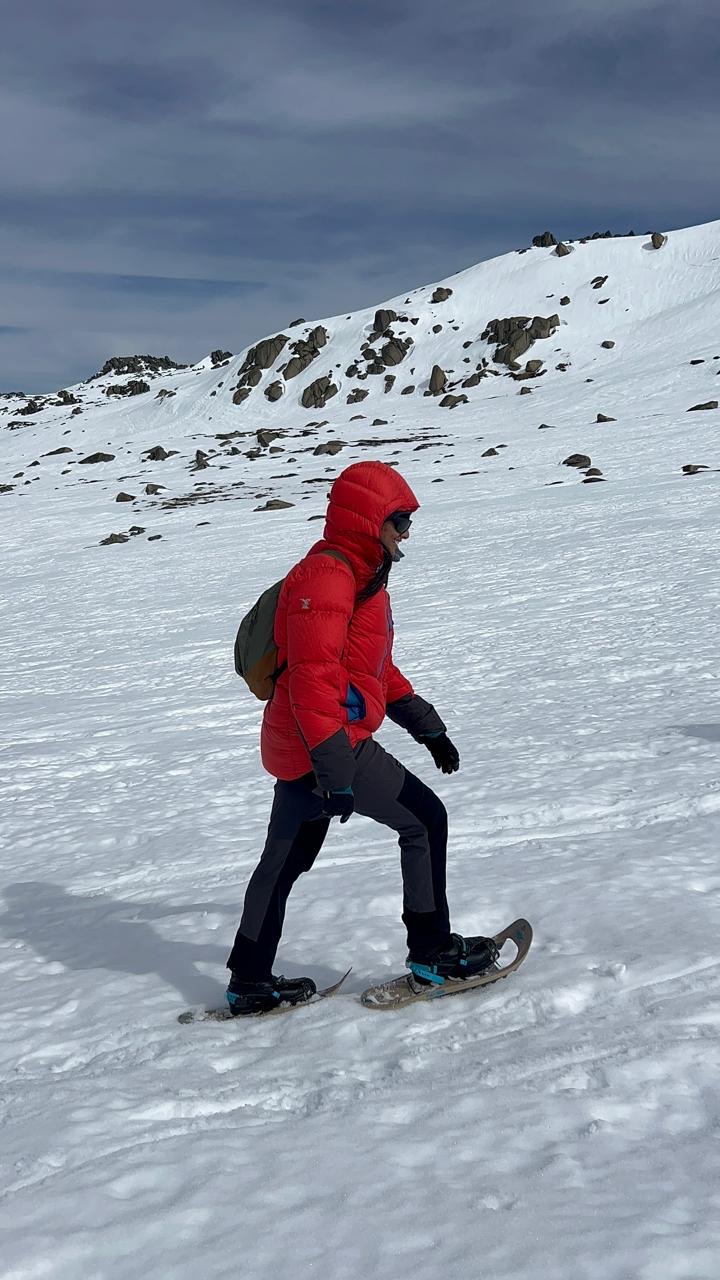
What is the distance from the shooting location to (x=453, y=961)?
4.02m

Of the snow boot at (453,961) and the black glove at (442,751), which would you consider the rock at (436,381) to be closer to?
the black glove at (442,751)

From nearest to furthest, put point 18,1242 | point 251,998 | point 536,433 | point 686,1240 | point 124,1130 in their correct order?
point 686,1240
point 18,1242
point 124,1130
point 251,998
point 536,433

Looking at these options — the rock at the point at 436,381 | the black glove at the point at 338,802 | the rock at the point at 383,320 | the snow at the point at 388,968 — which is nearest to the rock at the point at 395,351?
the rock at the point at 383,320

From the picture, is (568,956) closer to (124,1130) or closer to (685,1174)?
(685,1174)

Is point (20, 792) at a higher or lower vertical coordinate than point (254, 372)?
lower

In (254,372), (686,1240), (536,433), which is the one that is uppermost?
(254,372)

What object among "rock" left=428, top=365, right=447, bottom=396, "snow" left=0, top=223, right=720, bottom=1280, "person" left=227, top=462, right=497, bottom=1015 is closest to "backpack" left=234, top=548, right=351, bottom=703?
"person" left=227, top=462, right=497, bottom=1015

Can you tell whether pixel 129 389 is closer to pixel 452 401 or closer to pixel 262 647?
pixel 452 401

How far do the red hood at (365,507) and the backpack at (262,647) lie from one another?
0.07 metres

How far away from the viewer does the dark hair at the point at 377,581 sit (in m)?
3.54

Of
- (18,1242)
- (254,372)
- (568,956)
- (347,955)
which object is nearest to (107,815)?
(347,955)

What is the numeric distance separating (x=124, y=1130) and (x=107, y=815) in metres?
4.16

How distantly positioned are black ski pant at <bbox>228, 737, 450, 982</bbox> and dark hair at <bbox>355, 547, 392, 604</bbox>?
1.80 feet

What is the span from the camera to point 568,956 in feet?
13.9
